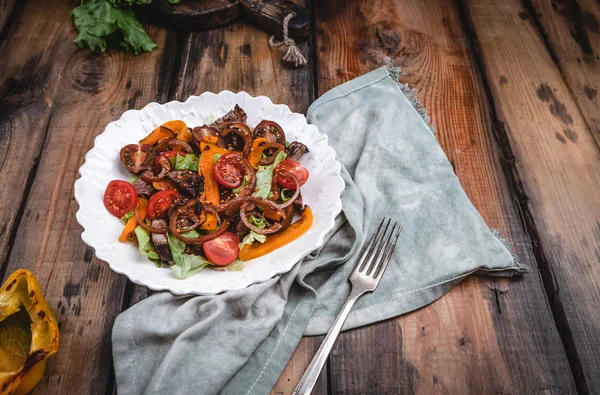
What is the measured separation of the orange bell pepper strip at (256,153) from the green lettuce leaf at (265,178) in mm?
48

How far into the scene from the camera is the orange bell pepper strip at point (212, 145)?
3.01 m

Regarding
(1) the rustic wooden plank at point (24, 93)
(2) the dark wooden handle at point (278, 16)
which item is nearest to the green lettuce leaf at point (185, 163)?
(1) the rustic wooden plank at point (24, 93)

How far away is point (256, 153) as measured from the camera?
122 inches

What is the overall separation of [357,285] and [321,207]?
490 mm

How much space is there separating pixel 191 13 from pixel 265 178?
193cm

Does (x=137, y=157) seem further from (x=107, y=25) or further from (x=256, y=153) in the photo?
(x=107, y=25)

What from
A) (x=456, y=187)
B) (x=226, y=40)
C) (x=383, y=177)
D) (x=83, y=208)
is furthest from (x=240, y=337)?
(x=226, y=40)

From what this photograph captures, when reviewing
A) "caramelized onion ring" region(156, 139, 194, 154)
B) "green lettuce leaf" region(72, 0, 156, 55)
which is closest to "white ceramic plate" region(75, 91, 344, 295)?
"caramelized onion ring" region(156, 139, 194, 154)

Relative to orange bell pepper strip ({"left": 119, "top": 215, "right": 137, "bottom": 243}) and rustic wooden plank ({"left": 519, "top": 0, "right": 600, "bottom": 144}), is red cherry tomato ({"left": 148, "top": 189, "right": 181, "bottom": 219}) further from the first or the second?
rustic wooden plank ({"left": 519, "top": 0, "right": 600, "bottom": 144})

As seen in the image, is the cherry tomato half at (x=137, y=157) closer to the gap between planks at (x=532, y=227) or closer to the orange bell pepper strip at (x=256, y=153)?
the orange bell pepper strip at (x=256, y=153)

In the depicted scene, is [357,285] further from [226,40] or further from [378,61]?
[226,40]

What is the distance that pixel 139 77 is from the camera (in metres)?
3.95

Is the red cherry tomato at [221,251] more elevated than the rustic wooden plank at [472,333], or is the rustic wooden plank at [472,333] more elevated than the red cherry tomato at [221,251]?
the red cherry tomato at [221,251]

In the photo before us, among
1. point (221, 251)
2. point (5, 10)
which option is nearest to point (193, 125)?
point (221, 251)
